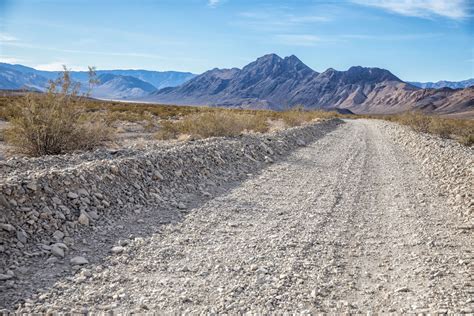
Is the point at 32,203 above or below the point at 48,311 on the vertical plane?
above

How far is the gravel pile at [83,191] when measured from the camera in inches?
216

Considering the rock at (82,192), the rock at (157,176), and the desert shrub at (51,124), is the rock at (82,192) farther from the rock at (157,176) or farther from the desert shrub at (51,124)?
the desert shrub at (51,124)

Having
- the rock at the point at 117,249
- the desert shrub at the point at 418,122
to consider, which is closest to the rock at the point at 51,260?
the rock at the point at 117,249

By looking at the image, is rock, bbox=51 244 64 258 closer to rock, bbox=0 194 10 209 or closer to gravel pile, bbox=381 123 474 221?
rock, bbox=0 194 10 209

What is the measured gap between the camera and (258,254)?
18.7 ft

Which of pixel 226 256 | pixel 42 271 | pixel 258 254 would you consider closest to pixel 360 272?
pixel 258 254

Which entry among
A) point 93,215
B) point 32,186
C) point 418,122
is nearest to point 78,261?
point 93,215

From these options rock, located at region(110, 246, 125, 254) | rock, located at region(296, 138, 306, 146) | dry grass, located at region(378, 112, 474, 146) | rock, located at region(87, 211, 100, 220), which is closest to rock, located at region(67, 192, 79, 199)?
rock, located at region(87, 211, 100, 220)

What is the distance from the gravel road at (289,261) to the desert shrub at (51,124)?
537 cm

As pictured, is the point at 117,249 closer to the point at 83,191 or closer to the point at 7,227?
the point at 7,227

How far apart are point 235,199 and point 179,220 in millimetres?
1832

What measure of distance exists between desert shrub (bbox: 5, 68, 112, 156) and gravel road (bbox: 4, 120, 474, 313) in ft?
17.6

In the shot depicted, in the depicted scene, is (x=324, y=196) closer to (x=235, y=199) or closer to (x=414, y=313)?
(x=235, y=199)

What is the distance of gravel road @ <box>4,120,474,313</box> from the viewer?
4.42 meters
